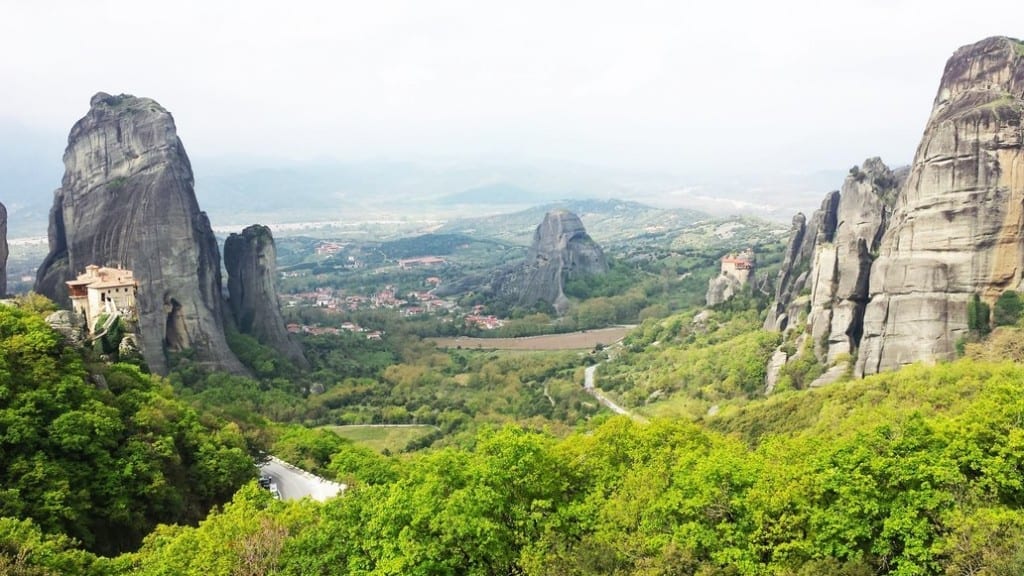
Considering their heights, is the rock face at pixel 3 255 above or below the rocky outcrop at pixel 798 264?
above

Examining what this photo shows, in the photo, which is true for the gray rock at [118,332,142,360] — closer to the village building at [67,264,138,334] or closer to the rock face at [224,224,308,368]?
the village building at [67,264,138,334]

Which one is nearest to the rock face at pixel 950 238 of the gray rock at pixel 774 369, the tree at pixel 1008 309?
the tree at pixel 1008 309

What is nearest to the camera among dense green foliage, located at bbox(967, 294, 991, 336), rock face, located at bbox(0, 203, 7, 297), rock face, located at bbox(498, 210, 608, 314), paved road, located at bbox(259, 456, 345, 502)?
paved road, located at bbox(259, 456, 345, 502)

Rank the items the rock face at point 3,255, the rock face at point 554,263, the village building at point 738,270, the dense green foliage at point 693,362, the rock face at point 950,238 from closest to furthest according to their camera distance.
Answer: the rock face at point 950,238 → the rock face at point 3,255 → the dense green foliage at point 693,362 → the village building at point 738,270 → the rock face at point 554,263

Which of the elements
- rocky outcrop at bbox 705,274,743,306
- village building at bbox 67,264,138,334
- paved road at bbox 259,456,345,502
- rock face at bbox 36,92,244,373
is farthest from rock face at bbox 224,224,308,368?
rocky outcrop at bbox 705,274,743,306

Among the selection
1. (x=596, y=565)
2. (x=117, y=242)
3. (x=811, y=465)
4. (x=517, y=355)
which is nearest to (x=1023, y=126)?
(x=811, y=465)

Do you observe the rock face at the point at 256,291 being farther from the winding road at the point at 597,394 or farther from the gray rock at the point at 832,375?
the gray rock at the point at 832,375
